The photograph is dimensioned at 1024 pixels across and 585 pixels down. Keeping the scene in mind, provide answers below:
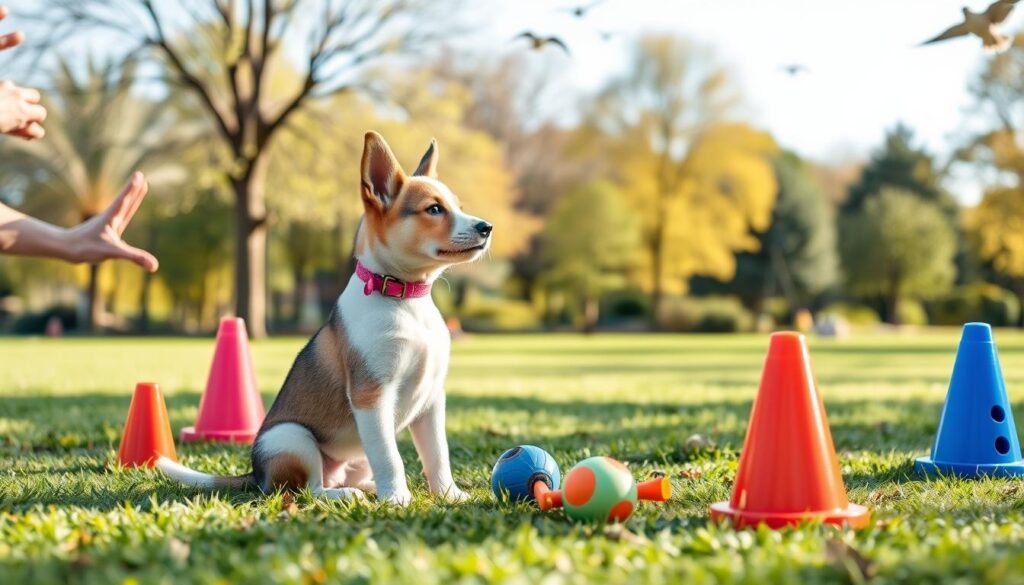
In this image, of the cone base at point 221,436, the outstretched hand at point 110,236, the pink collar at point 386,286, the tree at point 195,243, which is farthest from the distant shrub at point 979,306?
the outstretched hand at point 110,236

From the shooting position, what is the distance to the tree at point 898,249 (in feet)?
148

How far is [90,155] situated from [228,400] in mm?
29483

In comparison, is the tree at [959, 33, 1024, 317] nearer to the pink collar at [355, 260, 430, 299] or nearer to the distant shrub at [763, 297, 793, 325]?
the distant shrub at [763, 297, 793, 325]

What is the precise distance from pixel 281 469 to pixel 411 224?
1.18m

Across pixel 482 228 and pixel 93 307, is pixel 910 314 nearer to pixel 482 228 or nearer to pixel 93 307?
pixel 93 307

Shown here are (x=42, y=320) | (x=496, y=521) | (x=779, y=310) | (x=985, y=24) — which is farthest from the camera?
(x=779, y=310)

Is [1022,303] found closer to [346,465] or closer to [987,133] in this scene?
[987,133]

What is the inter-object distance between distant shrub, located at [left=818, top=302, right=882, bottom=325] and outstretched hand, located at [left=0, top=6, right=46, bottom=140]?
45.7 metres

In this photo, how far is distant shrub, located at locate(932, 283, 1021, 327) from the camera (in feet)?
144

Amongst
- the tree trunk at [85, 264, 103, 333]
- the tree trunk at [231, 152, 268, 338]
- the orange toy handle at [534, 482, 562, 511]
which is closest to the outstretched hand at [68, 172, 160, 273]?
the orange toy handle at [534, 482, 562, 511]

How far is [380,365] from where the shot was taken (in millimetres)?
4074

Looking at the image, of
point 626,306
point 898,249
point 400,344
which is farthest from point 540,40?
point 898,249

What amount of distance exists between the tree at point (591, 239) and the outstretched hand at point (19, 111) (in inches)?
1294

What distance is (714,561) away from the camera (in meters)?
2.79
